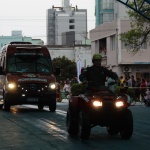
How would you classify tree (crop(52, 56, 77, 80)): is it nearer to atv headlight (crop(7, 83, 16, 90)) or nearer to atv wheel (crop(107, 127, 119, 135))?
atv headlight (crop(7, 83, 16, 90))

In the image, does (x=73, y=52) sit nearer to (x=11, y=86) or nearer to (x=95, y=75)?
(x=11, y=86)

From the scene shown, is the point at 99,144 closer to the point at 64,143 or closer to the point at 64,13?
the point at 64,143

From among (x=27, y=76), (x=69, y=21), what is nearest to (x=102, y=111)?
(x=27, y=76)

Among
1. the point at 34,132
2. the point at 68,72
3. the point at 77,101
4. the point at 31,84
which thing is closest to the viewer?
the point at 77,101

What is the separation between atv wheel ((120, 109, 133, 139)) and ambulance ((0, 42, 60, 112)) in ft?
36.7

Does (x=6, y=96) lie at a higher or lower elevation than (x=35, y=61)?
lower

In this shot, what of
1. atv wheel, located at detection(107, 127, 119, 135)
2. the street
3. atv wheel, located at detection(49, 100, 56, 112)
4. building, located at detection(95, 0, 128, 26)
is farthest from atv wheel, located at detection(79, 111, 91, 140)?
building, located at detection(95, 0, 128, 26)

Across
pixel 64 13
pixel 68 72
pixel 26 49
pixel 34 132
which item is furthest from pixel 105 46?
pixel 64 13

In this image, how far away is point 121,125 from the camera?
12.0 meters

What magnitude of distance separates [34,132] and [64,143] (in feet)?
8.20

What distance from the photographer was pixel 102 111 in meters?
11.6

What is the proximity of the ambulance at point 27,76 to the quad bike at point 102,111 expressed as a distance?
11.1 meters

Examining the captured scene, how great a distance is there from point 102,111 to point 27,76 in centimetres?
1161

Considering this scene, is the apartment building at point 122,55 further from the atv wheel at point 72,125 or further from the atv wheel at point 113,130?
the atv wheel at point 72,125
